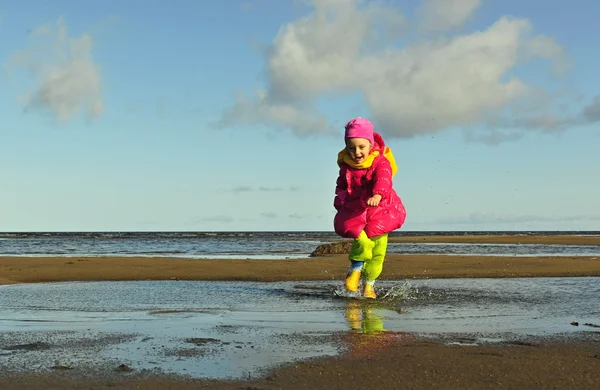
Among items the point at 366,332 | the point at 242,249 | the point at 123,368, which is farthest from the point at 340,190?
the point at 242,249

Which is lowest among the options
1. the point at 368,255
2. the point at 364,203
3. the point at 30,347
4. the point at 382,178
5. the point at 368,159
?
the point at 30,347

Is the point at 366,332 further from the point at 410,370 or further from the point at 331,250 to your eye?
the point at 331,250

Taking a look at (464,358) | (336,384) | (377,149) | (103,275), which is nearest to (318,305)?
(377,149)

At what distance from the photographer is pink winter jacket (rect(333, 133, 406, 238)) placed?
969 centimetres

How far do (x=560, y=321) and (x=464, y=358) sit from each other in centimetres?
267

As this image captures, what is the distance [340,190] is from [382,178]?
2.62 feet

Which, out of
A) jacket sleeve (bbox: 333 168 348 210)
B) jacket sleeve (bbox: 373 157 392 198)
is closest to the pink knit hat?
jacket sleeve (bbox: 373 157 392 198)

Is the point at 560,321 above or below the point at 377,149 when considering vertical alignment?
below

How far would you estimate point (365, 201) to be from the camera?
388 inches

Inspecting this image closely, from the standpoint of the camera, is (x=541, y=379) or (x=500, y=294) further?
(x=500, y=294)

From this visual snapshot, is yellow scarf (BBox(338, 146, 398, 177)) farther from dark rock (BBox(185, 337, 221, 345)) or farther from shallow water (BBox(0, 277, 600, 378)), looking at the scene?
dark rock (BBox(185, 337, 221, 345))

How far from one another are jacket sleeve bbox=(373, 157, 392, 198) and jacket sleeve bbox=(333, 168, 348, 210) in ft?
1.75

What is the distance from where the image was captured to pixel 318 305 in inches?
341

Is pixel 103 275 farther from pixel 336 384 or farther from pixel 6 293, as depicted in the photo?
pixel 336 384
